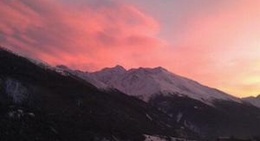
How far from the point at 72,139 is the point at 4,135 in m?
42.3

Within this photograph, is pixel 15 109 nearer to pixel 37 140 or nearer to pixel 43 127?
pixel 43 127

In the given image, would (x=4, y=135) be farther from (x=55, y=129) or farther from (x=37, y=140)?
(x=55, y=129)

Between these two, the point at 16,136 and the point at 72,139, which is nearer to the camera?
the point at 16,136

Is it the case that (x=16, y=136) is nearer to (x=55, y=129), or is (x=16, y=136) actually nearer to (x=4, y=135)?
(x=4, y=135)

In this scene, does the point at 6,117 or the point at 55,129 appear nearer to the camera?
the point at 6,117

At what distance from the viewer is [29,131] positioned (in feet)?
586

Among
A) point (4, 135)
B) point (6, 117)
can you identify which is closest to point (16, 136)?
point (4, 135)

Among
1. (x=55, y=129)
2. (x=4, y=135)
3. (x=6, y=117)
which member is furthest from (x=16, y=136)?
(x=55, y=129)

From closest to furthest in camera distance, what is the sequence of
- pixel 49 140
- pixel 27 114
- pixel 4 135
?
pixel 4 135 < pixel 49 140 < pixel 27 114

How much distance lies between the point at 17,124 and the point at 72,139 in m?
28.1

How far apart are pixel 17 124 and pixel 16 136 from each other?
513 inches

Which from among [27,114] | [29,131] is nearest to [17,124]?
[29,131]

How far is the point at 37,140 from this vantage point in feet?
561

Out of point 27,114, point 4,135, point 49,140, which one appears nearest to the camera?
point 4,135
